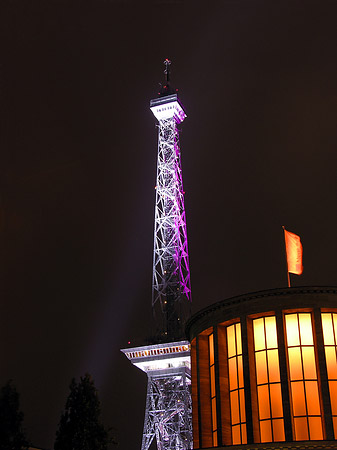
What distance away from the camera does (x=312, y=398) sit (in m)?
41.6

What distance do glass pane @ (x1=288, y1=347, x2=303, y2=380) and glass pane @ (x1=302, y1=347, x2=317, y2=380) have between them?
32 cm

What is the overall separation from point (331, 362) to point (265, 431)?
6311 mm

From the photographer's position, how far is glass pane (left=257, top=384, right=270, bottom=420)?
4244 cm

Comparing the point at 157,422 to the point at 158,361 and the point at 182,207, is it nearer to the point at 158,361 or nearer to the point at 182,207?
the point at 158,361

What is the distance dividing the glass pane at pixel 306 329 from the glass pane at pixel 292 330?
1.10ft

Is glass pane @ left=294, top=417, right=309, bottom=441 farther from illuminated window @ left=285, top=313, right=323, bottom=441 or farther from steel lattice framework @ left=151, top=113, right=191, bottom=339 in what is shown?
steel lattice framework @ left=151, top=113, right=191, bottom=339

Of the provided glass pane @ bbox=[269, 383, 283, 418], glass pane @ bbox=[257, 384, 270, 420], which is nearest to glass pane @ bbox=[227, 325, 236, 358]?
glass pane @ bbox=[257, 384, 270, 420]

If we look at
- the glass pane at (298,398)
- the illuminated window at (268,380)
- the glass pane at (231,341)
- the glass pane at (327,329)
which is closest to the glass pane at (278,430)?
the illuminated window at (268,380)

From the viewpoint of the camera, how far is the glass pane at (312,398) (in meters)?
41.2

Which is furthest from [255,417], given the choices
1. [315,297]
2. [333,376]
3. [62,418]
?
[62,418]

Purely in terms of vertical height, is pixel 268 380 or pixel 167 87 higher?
pixel 167 87

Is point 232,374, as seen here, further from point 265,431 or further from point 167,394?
point 167,394

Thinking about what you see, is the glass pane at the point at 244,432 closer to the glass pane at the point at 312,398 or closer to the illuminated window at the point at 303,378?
the illuminated window at the point at 303,378

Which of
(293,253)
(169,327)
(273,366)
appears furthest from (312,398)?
(169,327)
